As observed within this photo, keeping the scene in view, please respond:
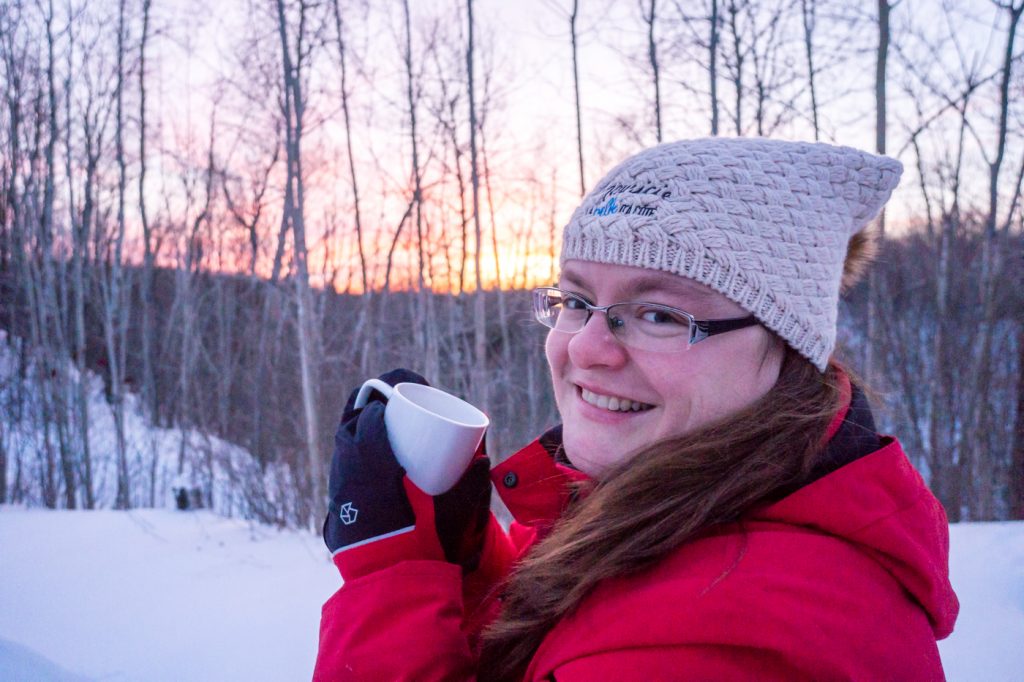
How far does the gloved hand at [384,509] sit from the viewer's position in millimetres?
1197

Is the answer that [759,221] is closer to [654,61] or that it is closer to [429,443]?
[429,443]

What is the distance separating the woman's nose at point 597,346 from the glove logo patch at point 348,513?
0.58 m

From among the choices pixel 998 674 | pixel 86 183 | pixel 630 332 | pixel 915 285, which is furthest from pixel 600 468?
pixel 86 183

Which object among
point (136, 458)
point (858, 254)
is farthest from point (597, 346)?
point (136, 458)

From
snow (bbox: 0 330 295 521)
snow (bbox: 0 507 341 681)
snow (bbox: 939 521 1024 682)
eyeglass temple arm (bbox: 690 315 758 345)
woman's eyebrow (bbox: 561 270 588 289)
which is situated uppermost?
woman's eyebrow (bbox: 561 270 588 289)

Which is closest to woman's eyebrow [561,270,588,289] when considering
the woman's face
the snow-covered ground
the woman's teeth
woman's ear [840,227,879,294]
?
the woman's face

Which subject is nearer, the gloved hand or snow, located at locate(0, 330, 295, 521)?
the gloved hand

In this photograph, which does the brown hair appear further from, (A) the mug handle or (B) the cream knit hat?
(A) the mug handle

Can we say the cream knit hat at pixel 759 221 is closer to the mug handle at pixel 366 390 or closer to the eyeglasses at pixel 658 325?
the eyeglasses at pixel 658 325

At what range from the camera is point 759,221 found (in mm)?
1084

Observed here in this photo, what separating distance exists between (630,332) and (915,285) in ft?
32.6

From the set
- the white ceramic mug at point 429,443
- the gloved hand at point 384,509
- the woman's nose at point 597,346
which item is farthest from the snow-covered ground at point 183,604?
the woman's nose at point 597,346

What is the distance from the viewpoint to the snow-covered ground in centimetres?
203

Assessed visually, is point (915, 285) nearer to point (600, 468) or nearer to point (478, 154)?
point (478, 154)
